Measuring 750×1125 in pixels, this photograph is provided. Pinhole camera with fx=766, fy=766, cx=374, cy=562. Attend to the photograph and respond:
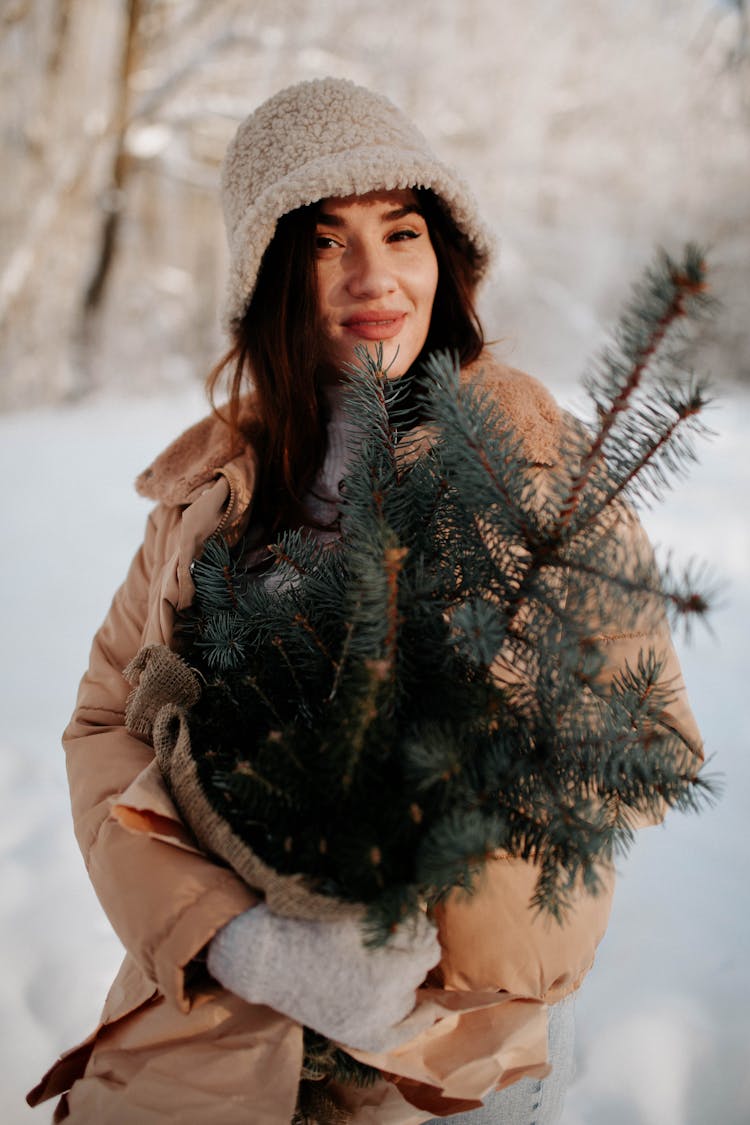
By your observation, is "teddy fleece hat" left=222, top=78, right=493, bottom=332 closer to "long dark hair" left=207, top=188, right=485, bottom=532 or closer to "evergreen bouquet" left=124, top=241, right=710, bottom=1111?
"long dark hair" left=207, top=188, right=485, bottom=532

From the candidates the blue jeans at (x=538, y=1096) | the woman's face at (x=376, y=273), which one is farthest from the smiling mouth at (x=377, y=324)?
the blue jeans at (x=538, y=1096)

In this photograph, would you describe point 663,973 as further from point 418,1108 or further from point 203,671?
point 203,671

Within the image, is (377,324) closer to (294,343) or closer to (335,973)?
(294,343)

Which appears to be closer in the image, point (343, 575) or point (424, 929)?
point (424, 929)

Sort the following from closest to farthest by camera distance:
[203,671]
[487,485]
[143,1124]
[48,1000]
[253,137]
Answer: [487,485] → [143,1124] → [203,671] → [253,137] → [48,1000]

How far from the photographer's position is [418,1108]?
95 centimetres

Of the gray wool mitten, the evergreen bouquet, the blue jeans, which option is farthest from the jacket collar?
the blue jeans

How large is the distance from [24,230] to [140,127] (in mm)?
1787

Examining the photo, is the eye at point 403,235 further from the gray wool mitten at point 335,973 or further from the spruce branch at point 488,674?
the gray wool mitten at point 335,973

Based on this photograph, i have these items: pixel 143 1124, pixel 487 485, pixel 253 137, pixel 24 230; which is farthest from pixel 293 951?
pixel 24 230

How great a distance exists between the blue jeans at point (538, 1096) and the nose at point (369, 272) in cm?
117

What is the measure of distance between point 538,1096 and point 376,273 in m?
1.33

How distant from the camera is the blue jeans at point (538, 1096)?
1074 mm

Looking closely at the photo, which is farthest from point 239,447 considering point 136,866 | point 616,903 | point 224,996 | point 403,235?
point 616,903
